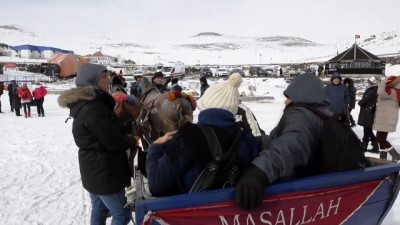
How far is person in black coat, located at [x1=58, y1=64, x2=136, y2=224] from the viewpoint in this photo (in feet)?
9.05

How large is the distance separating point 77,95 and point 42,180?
3562mm

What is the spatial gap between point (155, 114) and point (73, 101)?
2019mm

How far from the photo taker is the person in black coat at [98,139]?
2760 mm

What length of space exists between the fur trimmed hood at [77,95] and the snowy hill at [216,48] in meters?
81.4

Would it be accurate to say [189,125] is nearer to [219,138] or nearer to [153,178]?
[219,138]

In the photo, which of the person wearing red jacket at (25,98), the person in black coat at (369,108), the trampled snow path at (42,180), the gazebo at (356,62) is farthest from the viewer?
the gazebo at (356,62)

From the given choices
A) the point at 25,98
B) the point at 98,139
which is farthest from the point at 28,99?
the point at 98,139

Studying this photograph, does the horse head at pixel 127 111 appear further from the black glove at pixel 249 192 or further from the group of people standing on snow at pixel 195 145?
the black glove at pixel 249 192

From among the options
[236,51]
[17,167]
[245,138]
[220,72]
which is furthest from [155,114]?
[236,51]

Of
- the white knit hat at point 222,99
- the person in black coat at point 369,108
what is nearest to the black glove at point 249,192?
the white knit hat at point 222,99

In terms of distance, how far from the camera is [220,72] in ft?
140

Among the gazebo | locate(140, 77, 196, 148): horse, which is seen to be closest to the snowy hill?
the gazebo

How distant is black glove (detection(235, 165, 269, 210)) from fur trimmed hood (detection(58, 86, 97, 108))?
1.32 m

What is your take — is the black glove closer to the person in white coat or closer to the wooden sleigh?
the wooden sleigh
